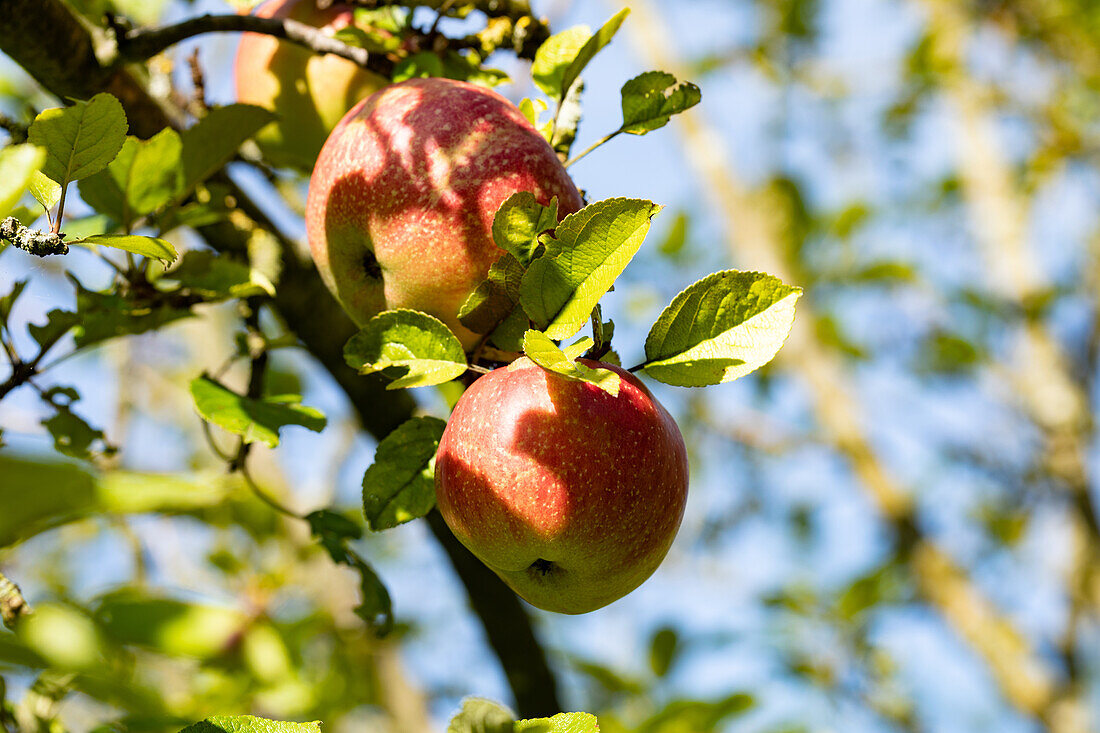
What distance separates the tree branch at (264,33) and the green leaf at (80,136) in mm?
248

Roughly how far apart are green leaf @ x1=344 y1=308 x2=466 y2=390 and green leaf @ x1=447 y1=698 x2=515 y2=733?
232 mm

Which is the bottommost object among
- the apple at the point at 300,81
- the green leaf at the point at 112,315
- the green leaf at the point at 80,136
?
A: the green leaf at the point at 112,315

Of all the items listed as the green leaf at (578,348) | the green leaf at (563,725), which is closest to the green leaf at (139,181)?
the green leaf at (578,348)

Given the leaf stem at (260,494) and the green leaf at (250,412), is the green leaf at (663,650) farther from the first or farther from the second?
the green leaf at (250,412)

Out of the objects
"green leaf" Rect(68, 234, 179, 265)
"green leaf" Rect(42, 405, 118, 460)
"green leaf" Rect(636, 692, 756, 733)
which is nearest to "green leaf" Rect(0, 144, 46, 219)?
"green leaf" Rect(68, 234, 179, 265)

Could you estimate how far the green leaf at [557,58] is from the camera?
78 cm

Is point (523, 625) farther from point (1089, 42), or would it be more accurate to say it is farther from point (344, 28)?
point (1089, 42)

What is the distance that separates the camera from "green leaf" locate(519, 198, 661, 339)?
576mm

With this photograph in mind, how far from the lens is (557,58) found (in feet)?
2.57

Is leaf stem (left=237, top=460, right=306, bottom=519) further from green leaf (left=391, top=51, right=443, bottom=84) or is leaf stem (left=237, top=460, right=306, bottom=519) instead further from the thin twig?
green leaf (left=391, top=51, right=443, bottom=84)

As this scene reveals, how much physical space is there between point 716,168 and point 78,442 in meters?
2.74

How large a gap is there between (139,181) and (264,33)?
0.18 m

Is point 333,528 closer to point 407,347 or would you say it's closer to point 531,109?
point 407,347

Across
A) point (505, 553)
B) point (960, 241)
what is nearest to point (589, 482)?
point (505, 553)
